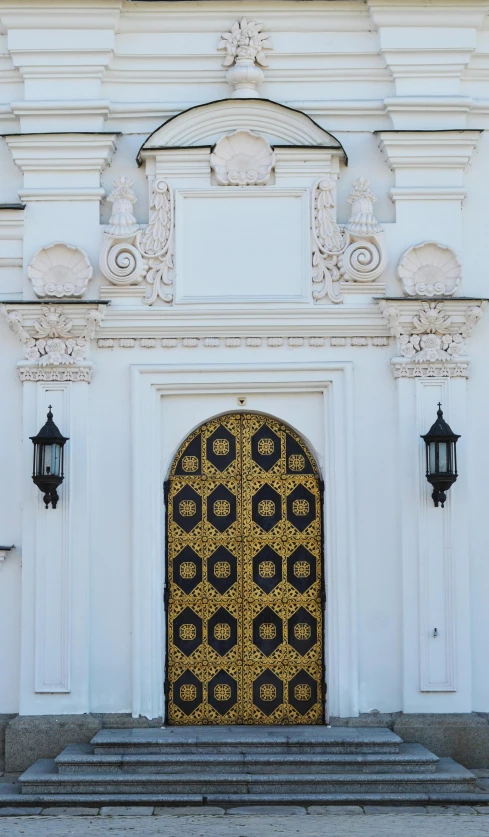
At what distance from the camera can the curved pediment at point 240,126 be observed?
930 centimetres

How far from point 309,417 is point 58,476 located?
6.51 feet

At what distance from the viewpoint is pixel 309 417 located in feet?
30.7

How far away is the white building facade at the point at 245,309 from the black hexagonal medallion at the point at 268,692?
0.73ft

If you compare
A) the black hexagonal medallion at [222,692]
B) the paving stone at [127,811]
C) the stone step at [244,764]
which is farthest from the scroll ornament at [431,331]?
the paving stone at [127,811]

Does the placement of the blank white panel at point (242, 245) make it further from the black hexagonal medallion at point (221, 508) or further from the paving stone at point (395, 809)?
the paving stone at point (395, 809)

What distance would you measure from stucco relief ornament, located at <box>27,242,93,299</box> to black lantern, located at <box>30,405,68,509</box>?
1.02 meters

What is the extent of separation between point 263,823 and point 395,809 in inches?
38.2

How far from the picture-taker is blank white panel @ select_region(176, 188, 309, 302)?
9242mm

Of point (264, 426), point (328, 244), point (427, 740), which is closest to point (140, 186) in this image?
point (328, 244)

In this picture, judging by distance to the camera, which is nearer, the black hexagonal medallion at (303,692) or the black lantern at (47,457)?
the black lantern at (47,457)

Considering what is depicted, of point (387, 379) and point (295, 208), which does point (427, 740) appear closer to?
point (387, 379)

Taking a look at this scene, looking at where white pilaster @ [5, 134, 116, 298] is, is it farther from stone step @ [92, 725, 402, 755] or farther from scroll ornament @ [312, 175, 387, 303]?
stone step @ [92, 725, 402, 755]

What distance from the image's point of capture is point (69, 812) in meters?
7.96

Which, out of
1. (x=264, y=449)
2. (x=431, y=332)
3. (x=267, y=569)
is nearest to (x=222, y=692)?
(x=267, y=569)
